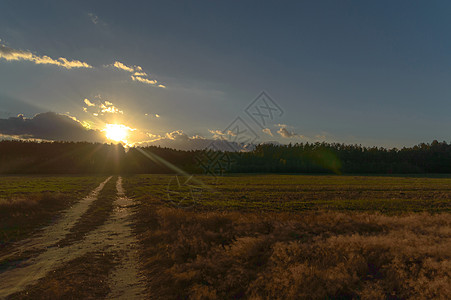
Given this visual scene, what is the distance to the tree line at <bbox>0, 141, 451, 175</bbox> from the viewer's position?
14500 centimetres

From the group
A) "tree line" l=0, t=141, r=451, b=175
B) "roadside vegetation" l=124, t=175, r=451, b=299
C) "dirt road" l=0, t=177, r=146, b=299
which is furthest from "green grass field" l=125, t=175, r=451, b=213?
"tree line" l=0, t=141, r=451, b=175

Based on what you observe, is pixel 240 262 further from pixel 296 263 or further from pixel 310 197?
pixel 310 197

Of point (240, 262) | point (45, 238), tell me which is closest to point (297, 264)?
point (240, 262)

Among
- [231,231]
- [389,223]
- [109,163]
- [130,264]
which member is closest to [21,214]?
[130,264]

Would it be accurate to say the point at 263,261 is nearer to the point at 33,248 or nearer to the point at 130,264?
the point at 130,264

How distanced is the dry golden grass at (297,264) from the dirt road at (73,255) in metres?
0.86

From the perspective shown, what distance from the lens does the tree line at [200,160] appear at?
5709 inches

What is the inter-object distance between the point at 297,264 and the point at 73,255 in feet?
37.6

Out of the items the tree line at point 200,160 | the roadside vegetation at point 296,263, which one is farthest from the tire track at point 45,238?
the tree line at point 200,160

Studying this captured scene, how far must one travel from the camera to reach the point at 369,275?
980 centimetres

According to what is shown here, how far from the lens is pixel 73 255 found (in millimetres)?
14266

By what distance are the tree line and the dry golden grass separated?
3906 inches

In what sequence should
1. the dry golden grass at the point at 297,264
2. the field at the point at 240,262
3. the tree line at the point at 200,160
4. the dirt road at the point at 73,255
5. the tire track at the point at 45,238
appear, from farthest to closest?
the tree line at the point at 200,160 → the tire track at the point at 45,238 → the dirt road at the point at 73,255 → the field at the point at 240,262 → the dry golden grass at the point at 297,264

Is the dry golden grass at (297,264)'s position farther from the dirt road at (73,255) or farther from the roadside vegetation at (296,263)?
the dirt road at (73,255)
